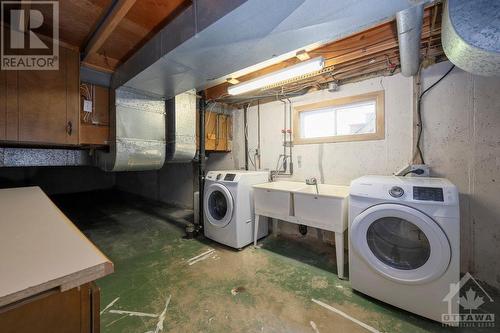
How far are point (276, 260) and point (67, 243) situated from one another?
2.04m

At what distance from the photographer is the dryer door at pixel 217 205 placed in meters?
2.67

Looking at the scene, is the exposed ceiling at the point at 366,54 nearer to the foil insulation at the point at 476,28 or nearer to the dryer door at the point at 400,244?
the foil insulation at the point at 476,28

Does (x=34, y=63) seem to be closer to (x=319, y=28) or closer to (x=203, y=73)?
(x=203, y=73)

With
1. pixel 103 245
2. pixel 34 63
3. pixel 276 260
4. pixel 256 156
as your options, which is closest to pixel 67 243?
pixel 276 260

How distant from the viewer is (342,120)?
2.61 m

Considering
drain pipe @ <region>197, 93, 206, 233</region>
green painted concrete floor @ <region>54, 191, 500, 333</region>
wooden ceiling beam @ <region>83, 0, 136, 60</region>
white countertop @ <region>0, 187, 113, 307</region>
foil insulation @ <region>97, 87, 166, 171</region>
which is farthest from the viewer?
drain pipe @ <region>197, 93, 206, 233</region>

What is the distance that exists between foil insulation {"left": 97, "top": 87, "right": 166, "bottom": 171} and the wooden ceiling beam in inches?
22.1

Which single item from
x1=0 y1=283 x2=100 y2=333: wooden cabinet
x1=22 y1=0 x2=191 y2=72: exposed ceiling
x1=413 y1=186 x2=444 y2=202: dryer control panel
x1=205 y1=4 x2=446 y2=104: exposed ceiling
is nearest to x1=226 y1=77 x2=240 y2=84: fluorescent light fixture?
x1=205 y1=4 x2=446 y2=104: exposed ceiling

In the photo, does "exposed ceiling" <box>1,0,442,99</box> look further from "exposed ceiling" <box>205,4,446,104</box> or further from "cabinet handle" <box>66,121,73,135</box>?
"cabinet handle" <box>66,121,73,135</box>

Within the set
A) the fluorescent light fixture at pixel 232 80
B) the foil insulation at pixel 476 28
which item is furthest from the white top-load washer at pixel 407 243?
the fluorescent light fixture at pixel 232 80

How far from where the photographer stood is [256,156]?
3.39m

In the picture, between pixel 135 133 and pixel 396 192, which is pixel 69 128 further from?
pixel 396 192

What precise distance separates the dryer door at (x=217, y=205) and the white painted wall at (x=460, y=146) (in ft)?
5.41

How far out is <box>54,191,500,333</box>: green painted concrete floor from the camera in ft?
4.84
